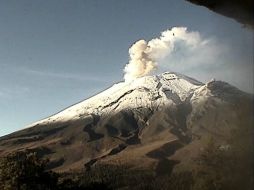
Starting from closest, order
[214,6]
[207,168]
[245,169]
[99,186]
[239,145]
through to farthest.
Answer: [214,6], [245,169], [239,145], [99,186], [207,168]

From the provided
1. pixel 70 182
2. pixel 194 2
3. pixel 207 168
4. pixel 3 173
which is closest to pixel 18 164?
pixel 3 173

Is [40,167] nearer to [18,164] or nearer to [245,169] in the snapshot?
[18,164]

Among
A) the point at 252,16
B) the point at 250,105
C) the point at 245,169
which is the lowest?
the point at 245,169

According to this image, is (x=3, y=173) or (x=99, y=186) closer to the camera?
(x=3, y=173)

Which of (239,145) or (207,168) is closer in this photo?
(239,145)

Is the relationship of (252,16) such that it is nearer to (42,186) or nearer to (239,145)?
Result: (239,145)

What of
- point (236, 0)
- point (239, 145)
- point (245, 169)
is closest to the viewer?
point (236, 0)

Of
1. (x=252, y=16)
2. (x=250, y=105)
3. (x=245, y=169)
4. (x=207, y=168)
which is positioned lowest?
(x=207, y=168)

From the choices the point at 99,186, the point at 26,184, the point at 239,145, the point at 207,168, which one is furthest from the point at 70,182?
the point at 239,145

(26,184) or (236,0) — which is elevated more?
(236,0)
